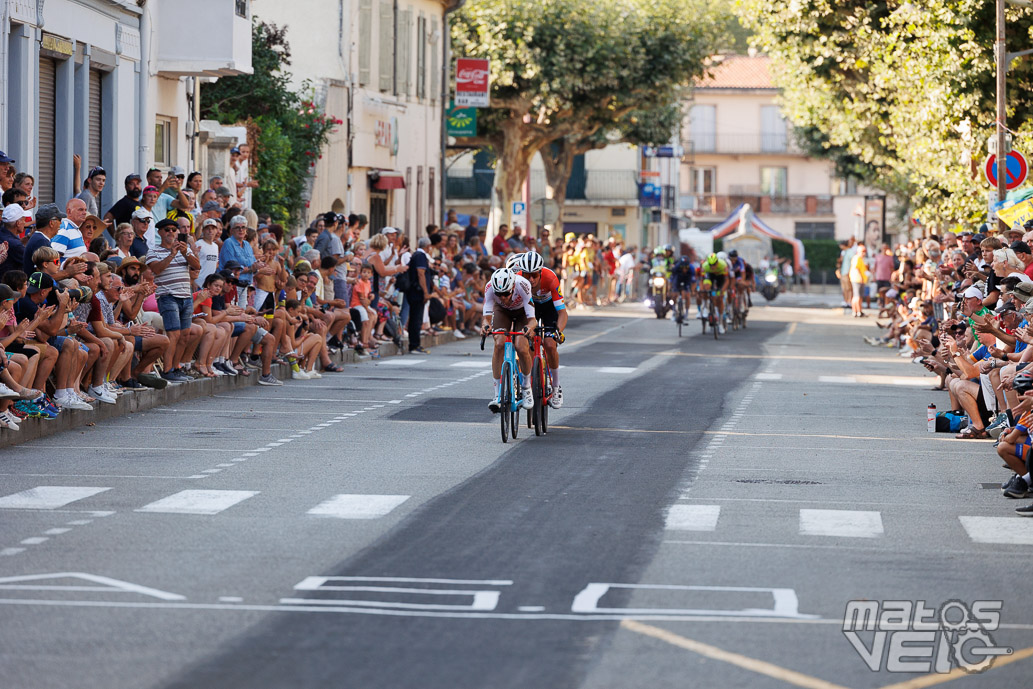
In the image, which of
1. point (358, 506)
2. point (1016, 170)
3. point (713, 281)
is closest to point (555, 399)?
point (358, 506)

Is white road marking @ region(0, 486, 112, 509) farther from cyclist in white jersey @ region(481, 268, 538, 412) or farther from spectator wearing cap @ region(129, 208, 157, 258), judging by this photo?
spectator wearing cap @ region(129, 208, 157, 258)

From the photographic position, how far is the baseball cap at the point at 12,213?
16.1 m

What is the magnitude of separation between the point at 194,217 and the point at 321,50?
61.5 ft

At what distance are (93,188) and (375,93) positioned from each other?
2397 centimetres

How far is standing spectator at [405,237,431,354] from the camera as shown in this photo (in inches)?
1115

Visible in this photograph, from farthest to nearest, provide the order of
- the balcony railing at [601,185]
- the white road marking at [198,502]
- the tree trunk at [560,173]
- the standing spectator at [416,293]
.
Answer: the balcony railing at [601,185]
the tree trunk at [560,173]
the standing spectator at [416,293]
the white road marking at [198,502]

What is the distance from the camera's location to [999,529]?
10.9m

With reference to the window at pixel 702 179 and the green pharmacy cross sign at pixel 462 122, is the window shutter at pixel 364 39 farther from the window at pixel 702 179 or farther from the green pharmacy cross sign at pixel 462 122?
the window at pixel 702 179

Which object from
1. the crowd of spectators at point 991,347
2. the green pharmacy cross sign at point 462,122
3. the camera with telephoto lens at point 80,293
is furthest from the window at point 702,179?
the camera with telephoto lens at point 80,293

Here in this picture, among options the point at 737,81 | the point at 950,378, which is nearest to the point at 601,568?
the point at 950,378

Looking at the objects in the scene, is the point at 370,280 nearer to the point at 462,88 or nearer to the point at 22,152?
the point at 22,152

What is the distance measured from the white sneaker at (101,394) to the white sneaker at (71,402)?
2.01 feet

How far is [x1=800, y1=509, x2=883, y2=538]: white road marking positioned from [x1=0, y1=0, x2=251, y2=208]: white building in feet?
42.7

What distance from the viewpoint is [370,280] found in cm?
2686
